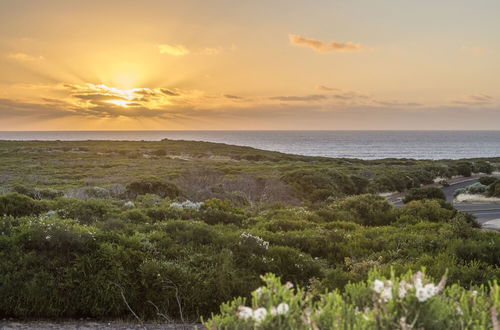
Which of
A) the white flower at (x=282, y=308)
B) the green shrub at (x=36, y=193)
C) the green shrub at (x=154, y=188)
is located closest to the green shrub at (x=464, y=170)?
the green shrub at (x=154, y=188)

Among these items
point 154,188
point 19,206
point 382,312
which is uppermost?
point 382,312

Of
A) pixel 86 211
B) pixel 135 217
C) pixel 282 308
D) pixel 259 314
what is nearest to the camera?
pixel 259 314

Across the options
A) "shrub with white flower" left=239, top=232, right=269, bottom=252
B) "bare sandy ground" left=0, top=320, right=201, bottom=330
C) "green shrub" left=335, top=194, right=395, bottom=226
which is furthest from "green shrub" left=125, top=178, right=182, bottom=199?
"bare sandy ground" left=0, top=320, right=201, bottom=330

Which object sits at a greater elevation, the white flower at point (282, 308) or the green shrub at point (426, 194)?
the white flower at point (282, 308)

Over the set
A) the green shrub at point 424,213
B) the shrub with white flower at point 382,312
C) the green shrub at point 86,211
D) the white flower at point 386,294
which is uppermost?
the white flower at point 386,294

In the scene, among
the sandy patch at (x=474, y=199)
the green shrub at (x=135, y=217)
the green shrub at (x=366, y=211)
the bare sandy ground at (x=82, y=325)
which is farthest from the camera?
the sandy patch at (x=474, y=199)

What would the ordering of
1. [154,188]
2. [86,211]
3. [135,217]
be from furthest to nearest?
[154,188] → [135,217] → [86,211]

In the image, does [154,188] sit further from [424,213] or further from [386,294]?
[386,294]

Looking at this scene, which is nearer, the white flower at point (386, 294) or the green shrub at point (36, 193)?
the white flower at point (386, 294)

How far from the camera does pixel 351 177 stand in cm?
3800

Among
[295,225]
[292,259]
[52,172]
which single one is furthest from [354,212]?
[52,172]

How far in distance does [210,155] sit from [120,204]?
59.0m

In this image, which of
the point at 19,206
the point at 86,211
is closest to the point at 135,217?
the point at 86,211

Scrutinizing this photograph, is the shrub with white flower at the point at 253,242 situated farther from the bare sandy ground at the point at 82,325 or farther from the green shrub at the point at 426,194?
the green shrub at the point at 426,194
